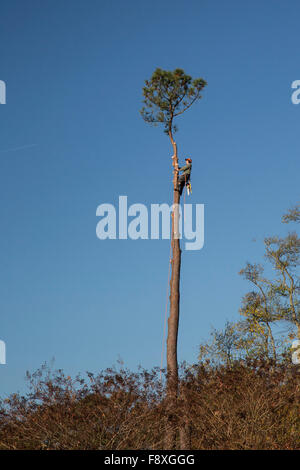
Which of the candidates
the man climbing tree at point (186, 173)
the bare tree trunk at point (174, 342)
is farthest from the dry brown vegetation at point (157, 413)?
the man climbing tree at point (186, 173)

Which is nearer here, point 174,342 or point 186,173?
point 174,342

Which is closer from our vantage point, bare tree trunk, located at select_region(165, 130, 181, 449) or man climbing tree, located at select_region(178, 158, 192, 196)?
bare tree trunk, located at select_region(165, 130, 181, 449)

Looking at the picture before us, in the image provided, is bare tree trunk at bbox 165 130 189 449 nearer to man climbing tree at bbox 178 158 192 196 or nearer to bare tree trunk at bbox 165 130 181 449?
bare tree trunk at bbox 165 130 181 449

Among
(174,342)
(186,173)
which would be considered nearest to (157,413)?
(174,342)

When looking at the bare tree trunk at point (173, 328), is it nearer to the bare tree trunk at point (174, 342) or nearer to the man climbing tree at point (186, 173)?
the bare tree trunk at point (174, 342)

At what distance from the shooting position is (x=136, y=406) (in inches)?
468

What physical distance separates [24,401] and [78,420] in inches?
62.7

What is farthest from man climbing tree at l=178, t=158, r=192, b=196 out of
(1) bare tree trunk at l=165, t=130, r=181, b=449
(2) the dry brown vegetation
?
(2) the dry brown vegetation

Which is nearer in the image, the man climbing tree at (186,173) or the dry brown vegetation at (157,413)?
the dry brown vegetation at (157,413)

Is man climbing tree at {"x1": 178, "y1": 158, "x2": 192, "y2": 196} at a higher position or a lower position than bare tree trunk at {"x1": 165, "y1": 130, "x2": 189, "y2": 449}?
higher

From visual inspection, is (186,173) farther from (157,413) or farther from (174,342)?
(157,413)
